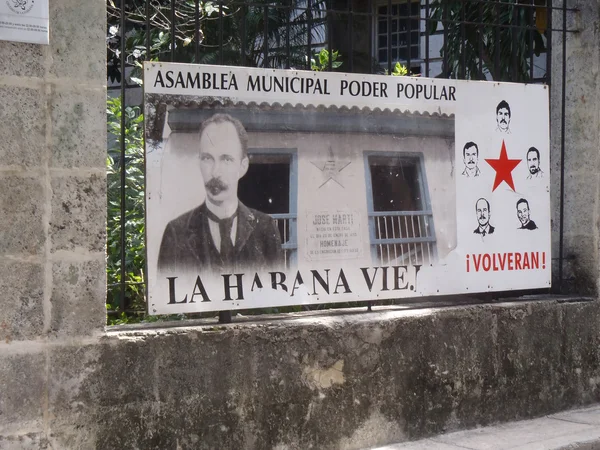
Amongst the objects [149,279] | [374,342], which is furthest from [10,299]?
[374,342]

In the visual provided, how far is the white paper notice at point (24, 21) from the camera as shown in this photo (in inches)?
164

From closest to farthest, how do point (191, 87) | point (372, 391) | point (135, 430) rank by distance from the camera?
point (135, 430) < point (191, 87) < point (372, 391)

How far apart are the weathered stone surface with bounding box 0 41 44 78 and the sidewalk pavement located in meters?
2.83

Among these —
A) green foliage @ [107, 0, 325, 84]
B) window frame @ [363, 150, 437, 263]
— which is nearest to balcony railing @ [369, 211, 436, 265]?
window frame @ [363, 150, 437, 263]

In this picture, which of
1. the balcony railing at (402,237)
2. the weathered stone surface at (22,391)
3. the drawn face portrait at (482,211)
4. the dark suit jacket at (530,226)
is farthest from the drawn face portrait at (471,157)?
the weathered stone surface at (22,391)

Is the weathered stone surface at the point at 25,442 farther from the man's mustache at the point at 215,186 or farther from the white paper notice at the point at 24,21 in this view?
the white paper notice at the point at 24,21

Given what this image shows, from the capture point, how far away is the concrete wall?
168 inches

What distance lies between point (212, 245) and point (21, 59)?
1402mm

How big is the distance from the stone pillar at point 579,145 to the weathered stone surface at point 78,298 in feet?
11.6

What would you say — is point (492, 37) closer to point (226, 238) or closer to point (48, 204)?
Answer: point (226, 238)

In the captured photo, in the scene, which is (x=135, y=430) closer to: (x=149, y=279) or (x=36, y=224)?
(x=149, y=279)

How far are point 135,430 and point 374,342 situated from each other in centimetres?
153

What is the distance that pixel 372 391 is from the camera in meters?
5.34

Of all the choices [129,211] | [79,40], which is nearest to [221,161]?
[79,40]
